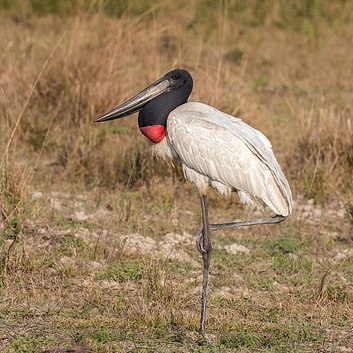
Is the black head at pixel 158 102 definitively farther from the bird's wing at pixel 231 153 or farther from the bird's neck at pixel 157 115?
the bird's wing at pixel 231 153

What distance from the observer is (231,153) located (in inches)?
217

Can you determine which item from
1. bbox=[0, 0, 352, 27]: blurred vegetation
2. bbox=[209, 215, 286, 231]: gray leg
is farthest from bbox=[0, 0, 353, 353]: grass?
bbox=[0, 0, 352, 27]: blurred vegetation

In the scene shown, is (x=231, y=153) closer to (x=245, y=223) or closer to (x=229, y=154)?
(x=229, y=154)

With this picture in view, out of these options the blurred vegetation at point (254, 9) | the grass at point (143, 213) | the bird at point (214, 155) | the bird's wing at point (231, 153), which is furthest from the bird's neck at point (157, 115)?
the blurred vegetation at point (254, 9)

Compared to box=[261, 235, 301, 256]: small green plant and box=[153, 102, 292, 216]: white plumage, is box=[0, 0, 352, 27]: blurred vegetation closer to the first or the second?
box=[261, 235, 301, 256]: small green plant

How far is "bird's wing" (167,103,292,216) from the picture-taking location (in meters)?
5.52

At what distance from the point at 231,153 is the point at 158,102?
510 millimetres

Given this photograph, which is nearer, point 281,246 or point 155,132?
point 155,132

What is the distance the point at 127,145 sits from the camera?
8078 mm

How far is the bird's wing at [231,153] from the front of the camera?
5520 millimetres

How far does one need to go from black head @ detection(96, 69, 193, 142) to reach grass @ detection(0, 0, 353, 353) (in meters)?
0.73

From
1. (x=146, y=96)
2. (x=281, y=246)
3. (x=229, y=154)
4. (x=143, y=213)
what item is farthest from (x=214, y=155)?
(x=143, y=213)

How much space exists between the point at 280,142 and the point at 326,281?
2698 mm

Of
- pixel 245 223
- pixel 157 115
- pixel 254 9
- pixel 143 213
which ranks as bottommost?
pixel 254 9
